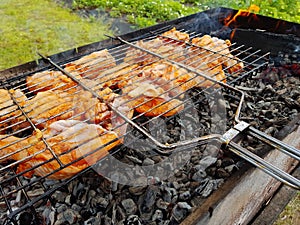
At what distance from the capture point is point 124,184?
2402 mm

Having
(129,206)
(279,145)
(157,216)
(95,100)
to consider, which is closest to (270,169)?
(279,145)

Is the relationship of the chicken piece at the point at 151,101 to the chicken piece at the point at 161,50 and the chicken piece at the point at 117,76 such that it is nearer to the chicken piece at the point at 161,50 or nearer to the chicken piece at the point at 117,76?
the chicken piece at the point at 117,76

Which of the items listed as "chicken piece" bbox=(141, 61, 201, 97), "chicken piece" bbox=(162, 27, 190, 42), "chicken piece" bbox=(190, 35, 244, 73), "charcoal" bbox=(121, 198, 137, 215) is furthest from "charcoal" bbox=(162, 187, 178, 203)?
"chicken piece" bbox=(162, 27, 190, 42)

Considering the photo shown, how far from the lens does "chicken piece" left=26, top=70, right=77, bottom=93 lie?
3082 millimetres

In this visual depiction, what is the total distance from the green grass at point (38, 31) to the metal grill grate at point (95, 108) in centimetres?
293

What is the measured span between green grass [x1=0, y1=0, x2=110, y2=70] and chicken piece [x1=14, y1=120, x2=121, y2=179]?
13.3 feet

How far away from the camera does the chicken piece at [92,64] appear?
332cm

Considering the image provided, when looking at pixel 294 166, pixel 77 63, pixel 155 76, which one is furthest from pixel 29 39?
pixel 294 166

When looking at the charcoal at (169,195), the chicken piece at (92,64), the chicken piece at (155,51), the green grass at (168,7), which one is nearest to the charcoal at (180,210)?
the charcoal at (169,195)

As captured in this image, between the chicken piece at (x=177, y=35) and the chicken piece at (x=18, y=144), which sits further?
the chicken piece at (x=177, y=35)

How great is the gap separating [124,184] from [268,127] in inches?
63.3

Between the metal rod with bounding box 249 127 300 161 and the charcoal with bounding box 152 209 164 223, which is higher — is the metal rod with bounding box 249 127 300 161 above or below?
above

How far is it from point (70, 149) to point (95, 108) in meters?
0.58

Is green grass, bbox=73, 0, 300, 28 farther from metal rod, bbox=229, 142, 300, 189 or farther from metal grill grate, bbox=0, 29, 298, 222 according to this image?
metal rod, bbox=229, 142, 300, 189
